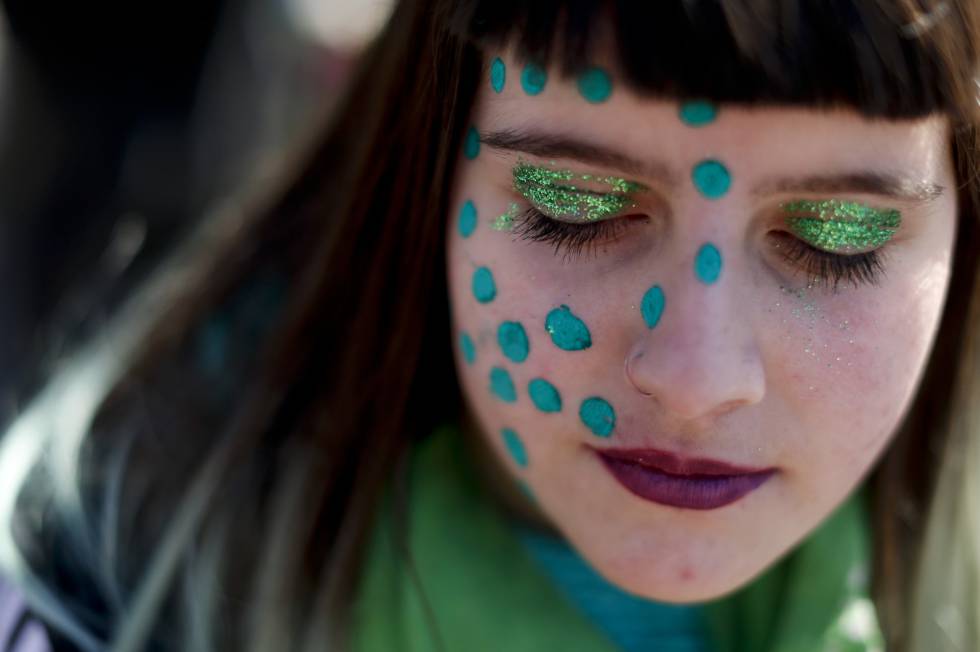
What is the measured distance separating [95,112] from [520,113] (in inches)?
55.3

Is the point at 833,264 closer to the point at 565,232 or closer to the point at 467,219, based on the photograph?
the point at 565,232

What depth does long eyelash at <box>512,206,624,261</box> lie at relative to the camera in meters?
1.10

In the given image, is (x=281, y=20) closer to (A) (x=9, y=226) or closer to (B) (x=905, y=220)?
(A) (x=9, y=226)

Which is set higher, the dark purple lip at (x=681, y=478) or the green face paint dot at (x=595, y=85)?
the green face paint dot at (x=595, y=85)

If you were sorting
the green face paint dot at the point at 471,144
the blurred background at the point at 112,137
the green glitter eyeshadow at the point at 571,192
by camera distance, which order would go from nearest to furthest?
1. the green glitter eyeshadow at the point at 571,192
2. the green face paint dot at the point at 471,144
3. the blurred background at the point at 112,137

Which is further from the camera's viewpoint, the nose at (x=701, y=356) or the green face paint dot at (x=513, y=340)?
the green face paint dot at (x=513, y=340)

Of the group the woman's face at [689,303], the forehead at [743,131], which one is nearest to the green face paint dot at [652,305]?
the woman's face at [689,303]

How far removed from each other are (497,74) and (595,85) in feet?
0.38

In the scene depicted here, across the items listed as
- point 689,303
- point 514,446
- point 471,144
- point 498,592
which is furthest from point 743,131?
point 498,592

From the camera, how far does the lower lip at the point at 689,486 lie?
3.67 ft

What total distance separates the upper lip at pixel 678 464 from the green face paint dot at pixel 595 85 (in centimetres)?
31

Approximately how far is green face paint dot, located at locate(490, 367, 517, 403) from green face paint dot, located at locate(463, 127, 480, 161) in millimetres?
205

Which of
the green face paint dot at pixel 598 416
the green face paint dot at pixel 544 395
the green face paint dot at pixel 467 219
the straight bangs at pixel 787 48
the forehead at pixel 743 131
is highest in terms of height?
the straight bangs at pixel 787 48

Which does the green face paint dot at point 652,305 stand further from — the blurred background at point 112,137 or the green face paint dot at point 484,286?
the blurred background at point 112,137
